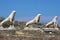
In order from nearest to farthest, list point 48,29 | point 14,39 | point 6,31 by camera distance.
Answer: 1. point 14,39
2. point 6,31
3. point 48,29

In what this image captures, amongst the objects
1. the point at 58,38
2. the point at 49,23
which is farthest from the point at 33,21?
the point at 58,38

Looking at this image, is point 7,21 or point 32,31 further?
point 7,21

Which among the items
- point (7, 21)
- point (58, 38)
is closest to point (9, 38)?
point (58, 38)

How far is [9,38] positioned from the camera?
72.5 feet

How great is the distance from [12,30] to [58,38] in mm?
5384

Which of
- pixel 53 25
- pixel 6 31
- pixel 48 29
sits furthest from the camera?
pixel 53 25

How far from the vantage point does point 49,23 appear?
30.8 metres

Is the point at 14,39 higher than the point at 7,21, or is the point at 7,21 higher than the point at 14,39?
the point at 7,21

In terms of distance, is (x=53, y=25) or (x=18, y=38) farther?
(x=53, y=25)

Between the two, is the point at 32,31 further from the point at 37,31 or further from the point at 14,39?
the point at 14,39

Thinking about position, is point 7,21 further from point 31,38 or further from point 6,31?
point 31,38

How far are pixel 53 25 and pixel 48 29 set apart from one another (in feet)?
6.84

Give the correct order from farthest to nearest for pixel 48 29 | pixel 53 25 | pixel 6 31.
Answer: pixel 53 25, pixel 48 29, pixel 6 31

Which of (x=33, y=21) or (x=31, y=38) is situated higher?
(x=33, y=21)
